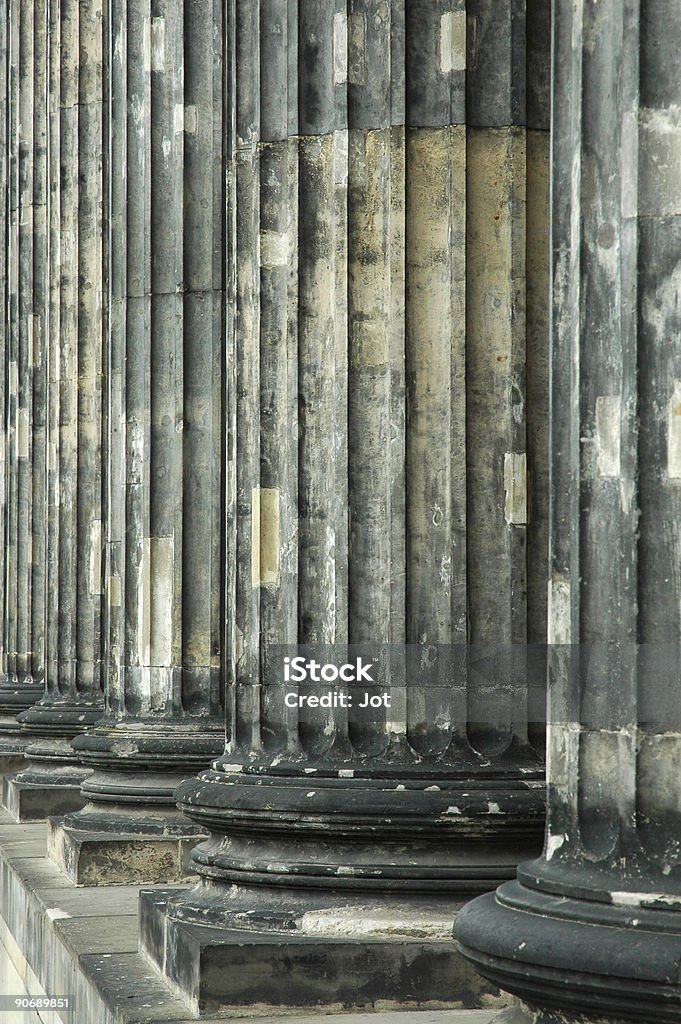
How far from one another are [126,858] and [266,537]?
5.99 meters

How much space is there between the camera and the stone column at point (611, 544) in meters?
7.59

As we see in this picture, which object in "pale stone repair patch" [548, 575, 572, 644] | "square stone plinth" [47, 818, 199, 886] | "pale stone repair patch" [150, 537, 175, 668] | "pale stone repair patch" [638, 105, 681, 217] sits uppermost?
"pale stone repair patch" [638, 105, 681, 217]

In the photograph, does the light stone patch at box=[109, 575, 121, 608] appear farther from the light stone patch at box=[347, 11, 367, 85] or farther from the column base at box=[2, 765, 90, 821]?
the light stone patch at box=[347, 11, 367, 85]

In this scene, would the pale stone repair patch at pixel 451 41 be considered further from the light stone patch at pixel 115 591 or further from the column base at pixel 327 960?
the light stone patch at pixel 115 591

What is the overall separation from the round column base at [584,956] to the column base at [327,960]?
3.38 metres

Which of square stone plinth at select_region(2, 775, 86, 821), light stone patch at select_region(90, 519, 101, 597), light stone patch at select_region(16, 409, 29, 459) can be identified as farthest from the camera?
light stone patch at select_region(16, 409, 29, 459)

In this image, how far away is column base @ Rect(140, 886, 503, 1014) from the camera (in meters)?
11.2

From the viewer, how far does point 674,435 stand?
7.67m

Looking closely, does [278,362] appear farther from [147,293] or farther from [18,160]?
[18,160]

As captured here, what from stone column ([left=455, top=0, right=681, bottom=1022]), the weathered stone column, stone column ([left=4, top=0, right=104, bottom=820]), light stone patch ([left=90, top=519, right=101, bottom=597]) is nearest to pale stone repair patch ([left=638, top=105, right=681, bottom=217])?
stone column ([left=455, top=0, right=681, bottom=1022])

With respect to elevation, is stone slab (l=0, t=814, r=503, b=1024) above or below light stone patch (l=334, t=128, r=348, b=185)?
Result: below

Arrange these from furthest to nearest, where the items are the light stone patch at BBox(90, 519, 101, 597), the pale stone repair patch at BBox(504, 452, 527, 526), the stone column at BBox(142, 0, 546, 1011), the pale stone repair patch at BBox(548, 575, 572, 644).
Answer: the light stone patch at BBox(90, 519, 101, 597) → the pale stone repair patch at BBox(504, 452, 527, 526) → the stone column at BBox(142, 0, 546, 1011) → the pale stone repair patch at BBox(548, 575, 572, 644)

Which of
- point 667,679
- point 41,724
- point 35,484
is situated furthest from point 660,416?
point 35,484

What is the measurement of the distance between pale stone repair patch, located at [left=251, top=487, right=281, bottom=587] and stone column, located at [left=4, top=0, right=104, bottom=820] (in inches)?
447
